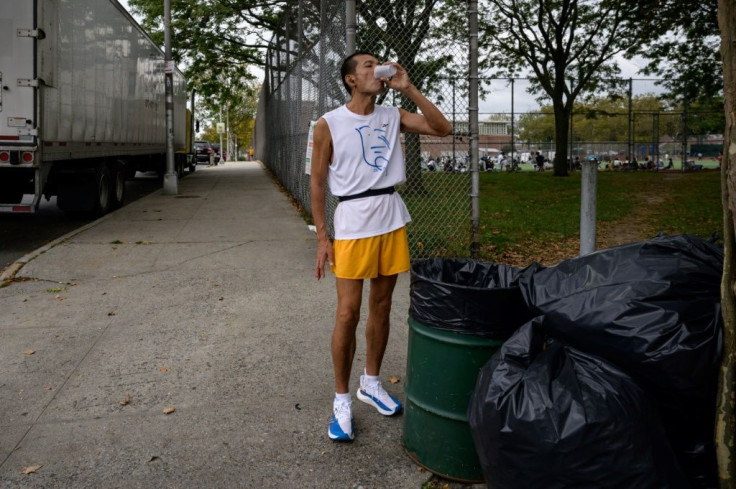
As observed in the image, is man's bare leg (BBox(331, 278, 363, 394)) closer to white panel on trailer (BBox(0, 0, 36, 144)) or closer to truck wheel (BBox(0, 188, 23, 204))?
white panel on trailer (BBox(0, 0, 36, 144))

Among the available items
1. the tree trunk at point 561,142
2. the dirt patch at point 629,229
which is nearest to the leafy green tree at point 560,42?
the tree trunk at point 561,142

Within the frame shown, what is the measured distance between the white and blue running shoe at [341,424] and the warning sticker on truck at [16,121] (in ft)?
23.6

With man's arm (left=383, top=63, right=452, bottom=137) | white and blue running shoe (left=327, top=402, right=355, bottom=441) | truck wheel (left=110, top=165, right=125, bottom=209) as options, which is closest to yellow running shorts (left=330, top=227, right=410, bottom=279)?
man's arm (left=383, top=63, right=452, bottom=137)

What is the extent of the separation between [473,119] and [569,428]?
543cm

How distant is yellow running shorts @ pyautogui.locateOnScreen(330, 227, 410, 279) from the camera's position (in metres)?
3.30

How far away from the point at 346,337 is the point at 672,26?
765 inches

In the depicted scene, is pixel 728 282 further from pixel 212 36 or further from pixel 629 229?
pixel 212 36

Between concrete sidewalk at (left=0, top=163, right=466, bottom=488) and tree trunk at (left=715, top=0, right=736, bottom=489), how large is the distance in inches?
49.5

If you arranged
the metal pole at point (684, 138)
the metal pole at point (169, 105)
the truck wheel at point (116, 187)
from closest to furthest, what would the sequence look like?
the truck wheel at point (116, 187) → the metal pole at point (169, 105) → the metal pole at point (684, 138)

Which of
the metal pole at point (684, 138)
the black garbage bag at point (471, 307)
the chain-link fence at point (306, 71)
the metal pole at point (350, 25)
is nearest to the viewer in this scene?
the black garbage bag at point (471, 307)

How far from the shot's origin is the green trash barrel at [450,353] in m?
2.78

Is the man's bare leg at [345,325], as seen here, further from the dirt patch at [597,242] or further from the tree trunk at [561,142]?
the tree trunk at [561,142]

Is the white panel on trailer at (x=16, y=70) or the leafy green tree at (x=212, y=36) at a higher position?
the leafy green tree at (x=212, y=36)

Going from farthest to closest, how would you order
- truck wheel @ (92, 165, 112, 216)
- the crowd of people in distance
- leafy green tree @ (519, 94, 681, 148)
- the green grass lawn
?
the crowd of people in distance < leafy green tree @ (519, 94, 681, 148) < truck wheel @ (92, 165, 112, 216) < the green grass lawn
